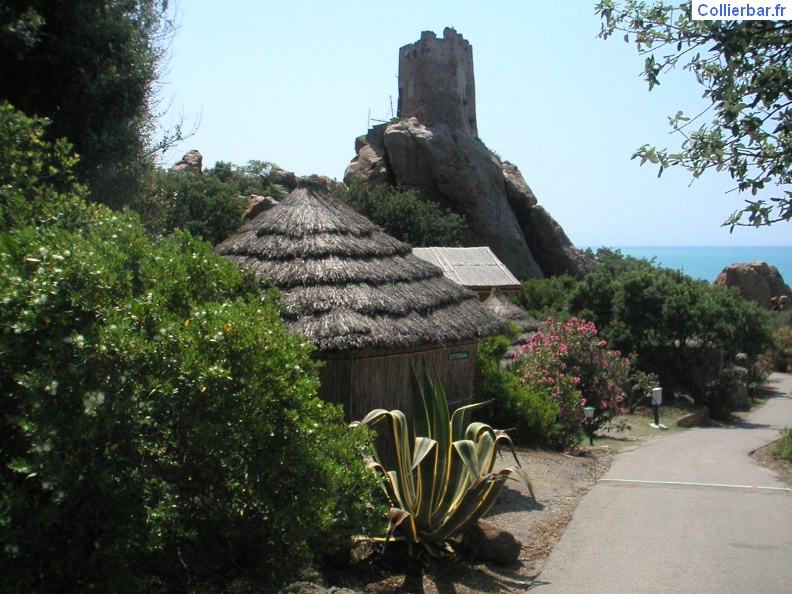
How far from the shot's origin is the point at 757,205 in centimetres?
473

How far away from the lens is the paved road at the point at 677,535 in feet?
21.6

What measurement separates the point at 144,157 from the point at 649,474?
8.48 m

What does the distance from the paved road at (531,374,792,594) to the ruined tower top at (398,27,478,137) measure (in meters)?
35.6

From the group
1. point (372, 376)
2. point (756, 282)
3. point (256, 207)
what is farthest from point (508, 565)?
point (756, 282)

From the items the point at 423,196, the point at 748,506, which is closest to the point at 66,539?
A: the point at 748,506

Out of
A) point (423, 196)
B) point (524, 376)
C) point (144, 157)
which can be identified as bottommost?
point (524, 376)

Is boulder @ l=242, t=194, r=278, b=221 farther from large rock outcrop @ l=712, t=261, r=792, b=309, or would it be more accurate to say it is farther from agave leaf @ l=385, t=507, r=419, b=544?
large rock outcrop @ l=712, t=261, r=792, b=309

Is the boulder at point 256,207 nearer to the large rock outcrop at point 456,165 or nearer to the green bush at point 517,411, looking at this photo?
the large rock outcrop at point 456,165

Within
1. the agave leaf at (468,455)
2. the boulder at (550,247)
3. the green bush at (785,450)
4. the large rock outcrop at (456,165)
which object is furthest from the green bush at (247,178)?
the agave leaf at (468,455)

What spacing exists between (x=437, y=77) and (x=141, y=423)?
4451 cm

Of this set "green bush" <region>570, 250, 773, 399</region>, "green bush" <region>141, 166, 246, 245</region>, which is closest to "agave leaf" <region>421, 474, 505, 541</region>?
"green bush" <region>141, 166, 246, 245</region>

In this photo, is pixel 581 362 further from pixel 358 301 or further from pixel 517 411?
pixel 358 301

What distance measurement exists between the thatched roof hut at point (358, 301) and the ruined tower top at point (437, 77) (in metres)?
37.0

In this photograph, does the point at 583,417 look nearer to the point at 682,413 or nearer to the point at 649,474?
the point at 649,474
